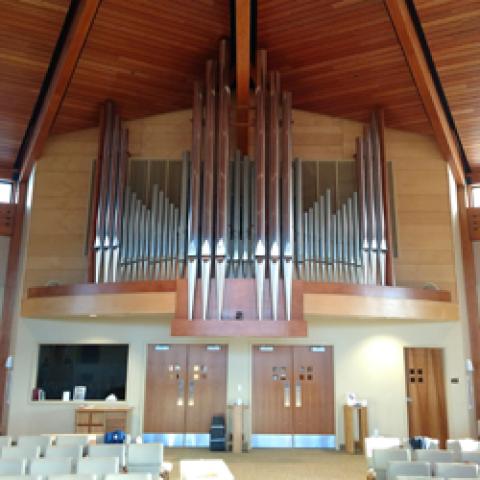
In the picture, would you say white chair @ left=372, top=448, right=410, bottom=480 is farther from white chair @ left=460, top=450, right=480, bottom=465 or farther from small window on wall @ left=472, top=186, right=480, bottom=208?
small window on wall @ left=472, top=186, right=480, bottom=208

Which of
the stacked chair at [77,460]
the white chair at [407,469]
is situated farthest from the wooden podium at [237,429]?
the white chair at [407,469]

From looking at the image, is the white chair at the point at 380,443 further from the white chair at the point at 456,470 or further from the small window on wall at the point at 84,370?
the small window on wall at the point at 84,370

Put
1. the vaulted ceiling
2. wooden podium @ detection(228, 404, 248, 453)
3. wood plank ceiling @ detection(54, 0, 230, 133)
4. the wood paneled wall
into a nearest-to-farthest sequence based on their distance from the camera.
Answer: the vaulted ceiling → wood plank ceiling @ detection(54, 0, 230, 133) → wooden podium @ detection(228, 404, 248, 453) → the wood paneled wall

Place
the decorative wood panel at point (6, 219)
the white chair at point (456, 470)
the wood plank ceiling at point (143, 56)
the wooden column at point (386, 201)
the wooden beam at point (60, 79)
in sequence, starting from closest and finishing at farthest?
1. the white chair at point (456, 470)
2. the wooden beam at point (60, 79)
3. the wood plank ceiling at point (143, 56)
4. the wooden column at point (386, 201)
5. the decorative wood panel at point (6, 219)

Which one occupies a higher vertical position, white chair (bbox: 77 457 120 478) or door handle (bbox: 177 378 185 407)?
door handle (bbox: 177 378 185 407)

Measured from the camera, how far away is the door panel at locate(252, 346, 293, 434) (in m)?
10.8

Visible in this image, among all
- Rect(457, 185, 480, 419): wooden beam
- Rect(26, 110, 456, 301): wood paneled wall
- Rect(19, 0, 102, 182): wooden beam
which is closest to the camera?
Rect(19, 0, 102, 182): wooden beam

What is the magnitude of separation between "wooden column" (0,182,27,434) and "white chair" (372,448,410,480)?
720cm

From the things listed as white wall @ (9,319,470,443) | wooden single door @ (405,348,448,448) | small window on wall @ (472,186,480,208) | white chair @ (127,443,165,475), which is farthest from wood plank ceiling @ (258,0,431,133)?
white chair @ (127,443,165,475)

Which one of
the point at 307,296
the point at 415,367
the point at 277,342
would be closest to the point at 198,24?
the point at 307,296

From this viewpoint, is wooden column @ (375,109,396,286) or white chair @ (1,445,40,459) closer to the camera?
white chair @ (1,445,40,459)

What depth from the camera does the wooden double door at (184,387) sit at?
35.4 ft

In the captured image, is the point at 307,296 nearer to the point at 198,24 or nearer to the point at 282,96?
the point at 282,96

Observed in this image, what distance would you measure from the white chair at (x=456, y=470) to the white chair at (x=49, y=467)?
3.83 metres
